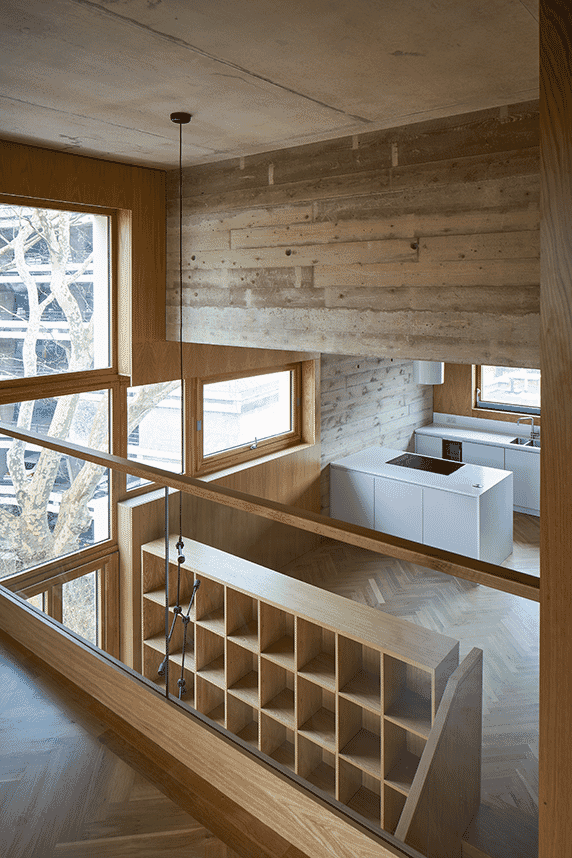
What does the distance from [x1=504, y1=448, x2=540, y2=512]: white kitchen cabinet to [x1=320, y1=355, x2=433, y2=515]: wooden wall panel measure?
1.33 metres

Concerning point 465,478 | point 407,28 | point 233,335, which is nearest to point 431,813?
point 407,28

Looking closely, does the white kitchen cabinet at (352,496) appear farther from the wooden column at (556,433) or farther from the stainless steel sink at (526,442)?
the wooden column at (556,433)

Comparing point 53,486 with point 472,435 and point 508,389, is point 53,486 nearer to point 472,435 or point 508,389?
point 472,435

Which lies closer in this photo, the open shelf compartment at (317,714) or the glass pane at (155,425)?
the open shelf compartment at (317,714)

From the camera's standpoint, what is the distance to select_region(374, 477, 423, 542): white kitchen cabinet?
6.20m

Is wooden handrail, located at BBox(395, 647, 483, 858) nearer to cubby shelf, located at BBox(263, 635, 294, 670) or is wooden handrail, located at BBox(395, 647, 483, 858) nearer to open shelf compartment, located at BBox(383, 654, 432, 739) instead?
open shelf compartment, located at BBox(383, 654, 432, 739)

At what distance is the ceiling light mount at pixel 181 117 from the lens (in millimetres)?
3187

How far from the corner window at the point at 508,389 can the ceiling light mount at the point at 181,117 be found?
5.52 m

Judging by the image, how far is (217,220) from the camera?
433 cm

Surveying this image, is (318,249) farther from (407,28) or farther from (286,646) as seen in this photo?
(286,646)

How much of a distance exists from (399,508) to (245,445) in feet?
5.14

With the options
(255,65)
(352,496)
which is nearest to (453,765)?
(255,65)

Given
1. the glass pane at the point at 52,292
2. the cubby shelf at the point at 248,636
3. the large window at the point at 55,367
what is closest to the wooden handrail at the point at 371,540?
the cubby shelf at the point at 248,636

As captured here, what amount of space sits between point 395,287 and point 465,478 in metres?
3.19
